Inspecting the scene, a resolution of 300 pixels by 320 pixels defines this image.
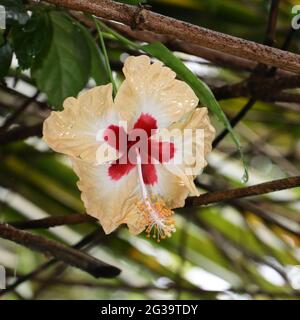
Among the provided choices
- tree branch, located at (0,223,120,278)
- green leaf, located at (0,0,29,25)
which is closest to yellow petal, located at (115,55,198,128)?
green leaf, located at (0,0,29,25)

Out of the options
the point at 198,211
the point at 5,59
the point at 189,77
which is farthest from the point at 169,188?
the point at 198,211

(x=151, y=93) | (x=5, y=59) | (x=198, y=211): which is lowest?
(x=151, y=93)

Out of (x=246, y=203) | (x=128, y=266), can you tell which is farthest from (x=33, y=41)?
(x=128, y=266)

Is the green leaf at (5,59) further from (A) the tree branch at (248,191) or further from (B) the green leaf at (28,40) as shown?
(A) the tree branch at (248,191)

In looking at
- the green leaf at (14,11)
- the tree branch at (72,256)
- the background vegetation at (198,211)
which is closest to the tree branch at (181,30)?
the green leaf at (14,11)

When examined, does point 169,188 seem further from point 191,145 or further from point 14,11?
point 14,11

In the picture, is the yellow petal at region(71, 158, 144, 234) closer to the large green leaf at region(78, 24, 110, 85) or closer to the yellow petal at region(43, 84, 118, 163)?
the yellow petal at region(43, 84, 118, 163)
